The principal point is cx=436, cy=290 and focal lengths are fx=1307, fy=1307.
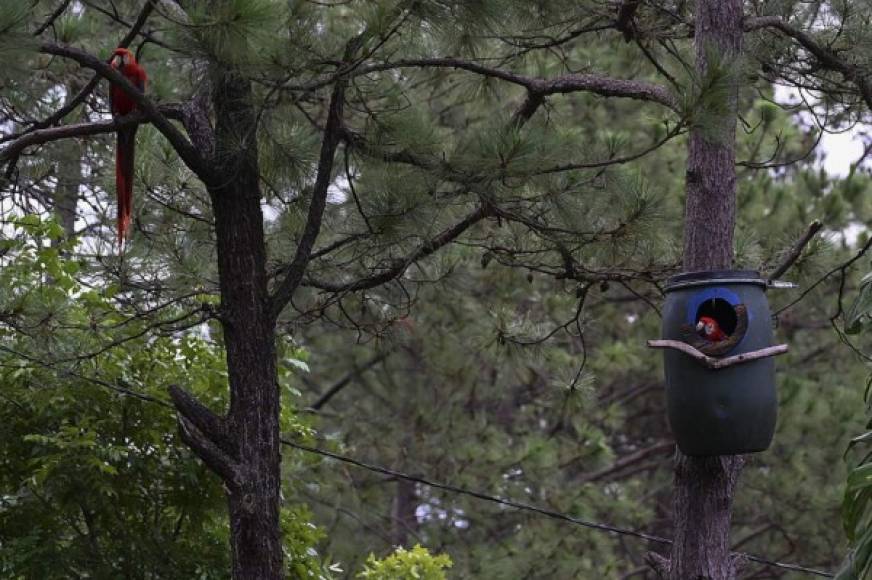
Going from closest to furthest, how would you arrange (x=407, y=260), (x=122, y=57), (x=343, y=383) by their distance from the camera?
(x=407, y=260)
(x=122, y=57)
(x=343, y=383)

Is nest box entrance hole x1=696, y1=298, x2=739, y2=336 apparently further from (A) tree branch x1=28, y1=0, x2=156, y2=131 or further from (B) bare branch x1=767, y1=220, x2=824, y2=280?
(A) tree branch x1=28, y1=0, x2=156, y2=131

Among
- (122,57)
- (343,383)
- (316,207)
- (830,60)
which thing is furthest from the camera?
(343,383)

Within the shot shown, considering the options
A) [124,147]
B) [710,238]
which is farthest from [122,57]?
[710,238]

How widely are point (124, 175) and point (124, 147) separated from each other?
10 cm

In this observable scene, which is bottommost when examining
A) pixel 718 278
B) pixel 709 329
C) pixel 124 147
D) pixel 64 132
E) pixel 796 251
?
pixel 709 329

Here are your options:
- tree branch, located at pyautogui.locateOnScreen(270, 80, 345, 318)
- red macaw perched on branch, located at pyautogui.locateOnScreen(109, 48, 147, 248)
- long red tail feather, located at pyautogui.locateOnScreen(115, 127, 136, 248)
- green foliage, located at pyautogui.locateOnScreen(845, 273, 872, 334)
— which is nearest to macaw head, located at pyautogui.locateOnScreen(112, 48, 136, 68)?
red macaw perched on branch, located at pyautogui.locateOnScreen(109, 48, 147, 248)

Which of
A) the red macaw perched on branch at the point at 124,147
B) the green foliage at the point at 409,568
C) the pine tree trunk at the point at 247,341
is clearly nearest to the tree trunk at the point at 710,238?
the pine tree trunk at the point at 247,341

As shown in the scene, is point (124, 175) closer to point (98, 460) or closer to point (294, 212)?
point (294, 212)

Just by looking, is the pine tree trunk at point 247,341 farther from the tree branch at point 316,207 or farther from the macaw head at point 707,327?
the macaw head at point 707,327

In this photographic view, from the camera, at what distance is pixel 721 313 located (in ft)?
13.2

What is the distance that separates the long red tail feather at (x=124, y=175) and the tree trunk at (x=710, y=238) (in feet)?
6.19

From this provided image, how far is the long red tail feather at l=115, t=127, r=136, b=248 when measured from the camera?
4.44 metres

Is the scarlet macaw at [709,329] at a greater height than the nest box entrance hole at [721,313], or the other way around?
the nest box entrance hole at [721,313]

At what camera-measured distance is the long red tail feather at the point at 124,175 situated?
444cm
